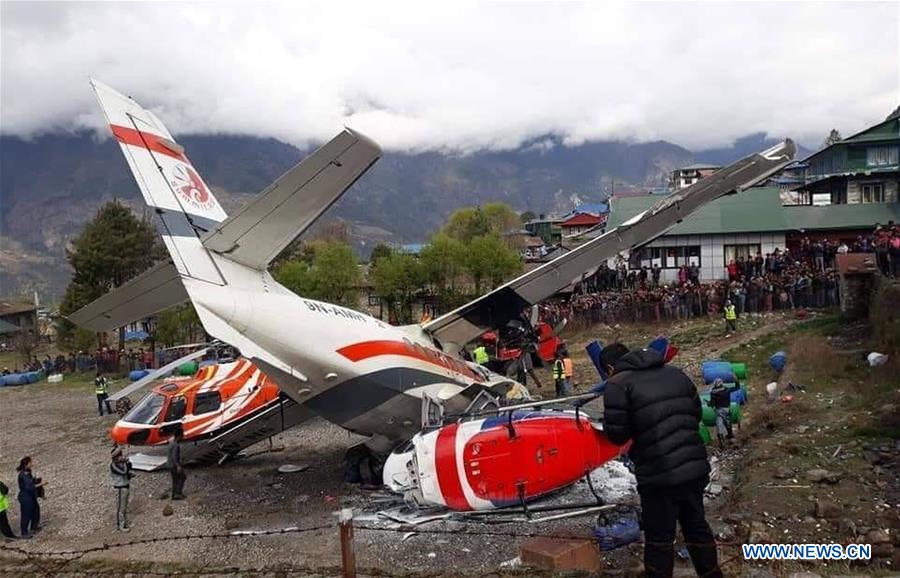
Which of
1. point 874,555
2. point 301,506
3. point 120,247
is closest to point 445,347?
point 301,506

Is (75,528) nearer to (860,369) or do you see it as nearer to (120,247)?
(860,369)

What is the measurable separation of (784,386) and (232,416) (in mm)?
13315

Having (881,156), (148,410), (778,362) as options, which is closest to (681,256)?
(881,156)

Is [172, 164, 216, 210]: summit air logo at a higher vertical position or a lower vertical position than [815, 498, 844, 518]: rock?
higher

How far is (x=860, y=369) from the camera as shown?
16.2 m

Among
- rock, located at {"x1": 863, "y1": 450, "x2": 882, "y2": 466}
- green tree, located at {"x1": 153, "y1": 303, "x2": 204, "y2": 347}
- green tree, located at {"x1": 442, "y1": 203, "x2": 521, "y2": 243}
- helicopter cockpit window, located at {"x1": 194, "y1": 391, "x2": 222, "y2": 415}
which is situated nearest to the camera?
rock, located at {"x1": 863, "y1": 450, "x2": 882, "y2": 466}

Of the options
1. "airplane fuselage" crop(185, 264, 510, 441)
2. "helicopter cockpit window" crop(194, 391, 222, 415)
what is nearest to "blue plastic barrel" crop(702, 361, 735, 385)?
"airplane fuselage" crop(185, 264, 510, 441)

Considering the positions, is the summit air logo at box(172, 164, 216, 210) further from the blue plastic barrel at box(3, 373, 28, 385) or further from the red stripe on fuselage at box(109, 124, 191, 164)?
the blue plastic barrel at box(3, 373, 28, 385)

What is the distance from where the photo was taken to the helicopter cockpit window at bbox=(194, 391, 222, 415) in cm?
1619

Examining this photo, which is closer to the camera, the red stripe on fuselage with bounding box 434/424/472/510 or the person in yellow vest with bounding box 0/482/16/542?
the red stripe on fuselage with bounding box 434/424/472/510

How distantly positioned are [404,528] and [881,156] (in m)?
43.6

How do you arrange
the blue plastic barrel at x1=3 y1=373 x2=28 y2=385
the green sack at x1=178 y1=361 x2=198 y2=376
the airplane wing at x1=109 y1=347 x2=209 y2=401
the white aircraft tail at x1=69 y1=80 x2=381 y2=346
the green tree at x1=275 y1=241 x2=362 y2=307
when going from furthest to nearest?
the green tree at x1=275 y1=241 x2=362 y2=307, the blue plastic barrel at x1=3 y1=373 x2=28 y2=385, the green sack at x1=178 y1=361 x2=198 y2=376, the airplane wing at x1=109 y1=347 x2=209 y2=401, the white aircraft tail at x1=69 y1=80 x2=381 y2=346

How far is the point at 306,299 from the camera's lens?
1213 cm

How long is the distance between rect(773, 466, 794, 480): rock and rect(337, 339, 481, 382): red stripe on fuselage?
6.42 metres
